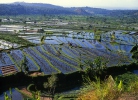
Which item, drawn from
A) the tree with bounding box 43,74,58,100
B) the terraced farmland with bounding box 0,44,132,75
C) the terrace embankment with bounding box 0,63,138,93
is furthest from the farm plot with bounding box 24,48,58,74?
the tree with bounding box 43,74,58,100

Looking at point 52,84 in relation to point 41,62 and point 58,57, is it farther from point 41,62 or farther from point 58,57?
point 58,57

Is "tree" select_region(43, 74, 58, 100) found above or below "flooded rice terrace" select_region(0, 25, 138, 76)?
above

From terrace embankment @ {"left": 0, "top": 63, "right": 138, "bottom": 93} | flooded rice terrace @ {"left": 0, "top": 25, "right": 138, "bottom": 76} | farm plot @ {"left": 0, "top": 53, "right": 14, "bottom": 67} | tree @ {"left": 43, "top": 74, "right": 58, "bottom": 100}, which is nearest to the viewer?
tree @ {"left": 43, "top": 74, "right": 58, "bottom": 100}

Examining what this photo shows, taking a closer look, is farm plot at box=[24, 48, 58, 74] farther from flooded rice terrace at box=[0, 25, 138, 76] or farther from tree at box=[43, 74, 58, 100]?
tree at box=[43, 74, 58, 100]

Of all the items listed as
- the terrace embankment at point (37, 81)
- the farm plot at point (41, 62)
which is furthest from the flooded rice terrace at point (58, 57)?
the terrace embankment at point (37, 81)

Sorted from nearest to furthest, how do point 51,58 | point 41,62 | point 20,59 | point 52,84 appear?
1. point 52,84
2. point 41,62
3. point 20,59
4. point 51,58

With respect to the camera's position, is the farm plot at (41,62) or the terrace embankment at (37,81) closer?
the terrace embankment at (37,81)

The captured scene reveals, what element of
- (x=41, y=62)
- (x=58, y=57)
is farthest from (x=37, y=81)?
(x=58, y=57)

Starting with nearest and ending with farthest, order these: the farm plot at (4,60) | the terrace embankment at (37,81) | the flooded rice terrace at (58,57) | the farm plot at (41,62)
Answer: the terrace embankment at (37,81)
the farm plot at (41,62)
the flooded rice terrace at (58,57)
the farm plot at (4,60)

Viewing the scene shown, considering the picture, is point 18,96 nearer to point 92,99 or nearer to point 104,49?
point 92,99

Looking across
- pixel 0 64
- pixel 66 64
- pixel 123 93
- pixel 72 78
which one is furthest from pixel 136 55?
pixel 123 93

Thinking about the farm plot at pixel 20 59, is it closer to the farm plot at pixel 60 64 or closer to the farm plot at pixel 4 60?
the farm plot at pixel 4 60
